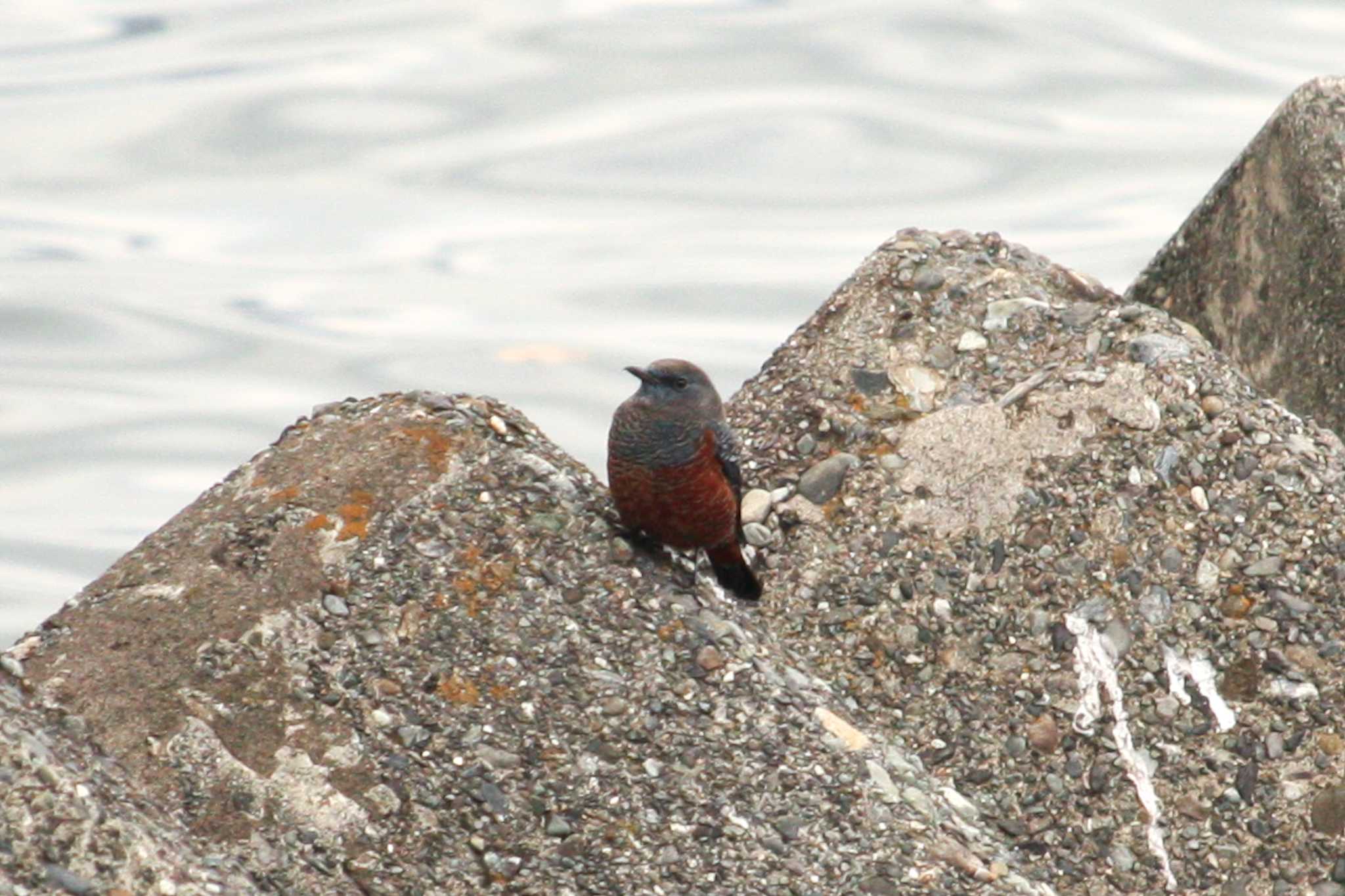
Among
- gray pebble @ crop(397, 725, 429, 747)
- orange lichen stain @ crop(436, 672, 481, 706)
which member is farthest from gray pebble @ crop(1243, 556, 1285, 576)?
gray pebble @ crop(397, 725, 429, 747)

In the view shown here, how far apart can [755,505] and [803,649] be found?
17.7 inches

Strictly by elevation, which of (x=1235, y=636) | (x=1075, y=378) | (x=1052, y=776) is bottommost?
(x=1052, y=776)

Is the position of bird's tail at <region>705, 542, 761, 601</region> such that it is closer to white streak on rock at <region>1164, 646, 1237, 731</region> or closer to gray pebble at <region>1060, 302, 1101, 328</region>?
white streak on rock at <region>1164, 646, 1237, 731</region>

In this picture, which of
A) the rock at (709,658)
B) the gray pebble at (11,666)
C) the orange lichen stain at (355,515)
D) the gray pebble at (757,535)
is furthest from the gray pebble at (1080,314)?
the gray pebble at (11,666)

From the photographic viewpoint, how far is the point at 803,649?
12.4 feet

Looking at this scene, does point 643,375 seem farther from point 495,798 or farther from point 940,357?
point 495,798

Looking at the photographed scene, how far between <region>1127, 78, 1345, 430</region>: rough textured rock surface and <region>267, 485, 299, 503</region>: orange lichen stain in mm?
2761

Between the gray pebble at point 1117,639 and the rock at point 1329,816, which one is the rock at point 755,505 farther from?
the rock at point 1329,816

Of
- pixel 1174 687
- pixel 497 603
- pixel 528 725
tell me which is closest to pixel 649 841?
pixel 528 725

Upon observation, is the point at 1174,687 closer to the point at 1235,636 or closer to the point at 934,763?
the point at 1235,636

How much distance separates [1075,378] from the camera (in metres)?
4.11

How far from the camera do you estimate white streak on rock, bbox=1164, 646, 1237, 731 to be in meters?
3.68

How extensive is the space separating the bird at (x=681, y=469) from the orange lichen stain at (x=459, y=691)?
591 mm

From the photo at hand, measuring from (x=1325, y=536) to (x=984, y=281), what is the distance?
1.05 meters
